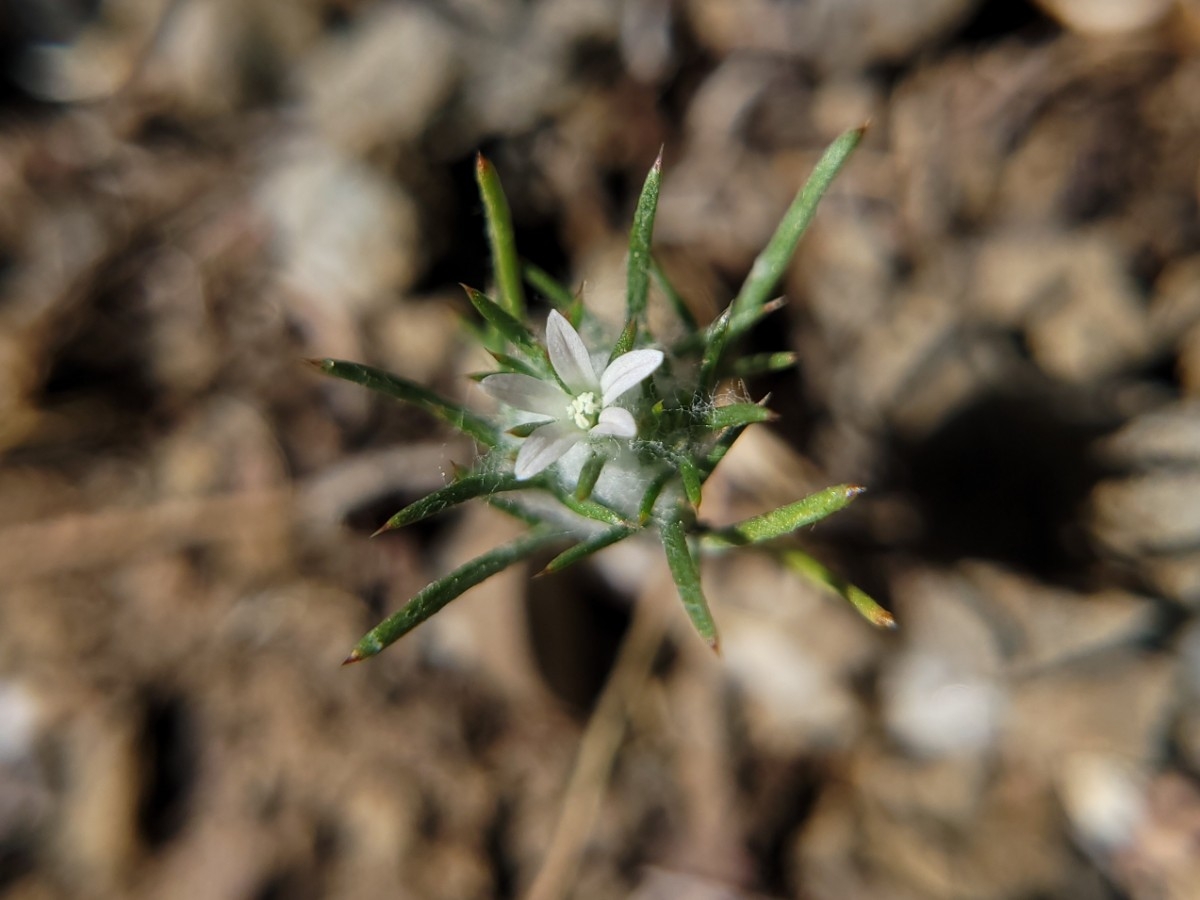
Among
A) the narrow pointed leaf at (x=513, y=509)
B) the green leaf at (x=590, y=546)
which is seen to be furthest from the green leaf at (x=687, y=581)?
the narrow pointed leaf at (x=513, y=509)

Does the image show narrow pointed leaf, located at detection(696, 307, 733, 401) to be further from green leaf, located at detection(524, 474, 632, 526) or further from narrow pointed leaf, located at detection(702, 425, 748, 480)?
green leaf, located at detection(524, 474, 632, 526)

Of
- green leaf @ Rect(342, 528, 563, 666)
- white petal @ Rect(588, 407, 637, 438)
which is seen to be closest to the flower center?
white petal @ Rect(588, 407, 637, 438)

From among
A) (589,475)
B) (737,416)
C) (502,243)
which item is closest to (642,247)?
(502,243)

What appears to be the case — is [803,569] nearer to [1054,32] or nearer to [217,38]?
[1054,32]

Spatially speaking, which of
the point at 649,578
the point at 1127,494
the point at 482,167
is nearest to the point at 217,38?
the point at 482,167

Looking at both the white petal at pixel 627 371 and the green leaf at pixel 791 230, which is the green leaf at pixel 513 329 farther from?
the green leaf at pixel 791 230

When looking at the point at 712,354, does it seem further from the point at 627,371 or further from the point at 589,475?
the point at 589,475

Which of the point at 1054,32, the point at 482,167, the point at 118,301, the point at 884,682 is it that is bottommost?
the point at 884,682
